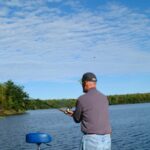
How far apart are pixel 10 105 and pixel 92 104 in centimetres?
12475

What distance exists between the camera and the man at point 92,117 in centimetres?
709

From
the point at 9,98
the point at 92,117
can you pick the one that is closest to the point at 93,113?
the point at 92,117

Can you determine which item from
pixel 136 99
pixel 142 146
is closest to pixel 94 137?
pixel 142 146

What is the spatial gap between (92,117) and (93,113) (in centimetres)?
7

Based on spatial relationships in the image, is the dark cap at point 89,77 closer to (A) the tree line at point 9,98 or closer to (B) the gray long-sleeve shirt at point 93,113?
(B) the gray long-sleeve shirt at point 93,113

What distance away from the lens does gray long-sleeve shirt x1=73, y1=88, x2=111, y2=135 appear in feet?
23.4

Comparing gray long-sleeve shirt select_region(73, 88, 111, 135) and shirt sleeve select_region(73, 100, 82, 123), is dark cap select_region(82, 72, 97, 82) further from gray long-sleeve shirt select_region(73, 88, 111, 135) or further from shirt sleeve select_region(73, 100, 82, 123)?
shirt sleeve select_region(73, 100, 82, 123)

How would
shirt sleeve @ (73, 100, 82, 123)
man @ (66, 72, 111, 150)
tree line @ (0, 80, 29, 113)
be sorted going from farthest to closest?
tree line @ (0, 80, 29, 113) → shirt sleeve @ (73, 100, 82, 123) → man @ (66, 72, 111, 150)

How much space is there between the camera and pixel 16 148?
108ft

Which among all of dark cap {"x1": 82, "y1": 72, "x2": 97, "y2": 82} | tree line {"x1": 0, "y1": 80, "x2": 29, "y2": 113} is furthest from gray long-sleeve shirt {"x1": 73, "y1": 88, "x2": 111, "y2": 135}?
tree line {"x1": 0, "y1": 80, "x2": 29, "y2": 113}

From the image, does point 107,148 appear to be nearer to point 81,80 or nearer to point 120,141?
point 81,80

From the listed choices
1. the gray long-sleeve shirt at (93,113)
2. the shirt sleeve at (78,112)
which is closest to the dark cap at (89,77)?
the gray long-sleeve shirt at (93,113)

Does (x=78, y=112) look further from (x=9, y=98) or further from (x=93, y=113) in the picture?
(x=9, y=98)

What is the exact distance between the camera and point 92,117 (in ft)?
23.5
